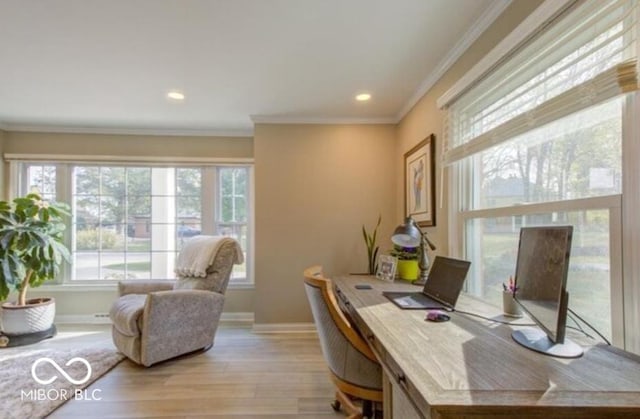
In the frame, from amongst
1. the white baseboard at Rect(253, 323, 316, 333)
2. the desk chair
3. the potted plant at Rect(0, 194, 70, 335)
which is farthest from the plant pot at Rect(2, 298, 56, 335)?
the desk chair

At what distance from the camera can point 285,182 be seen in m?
3.61

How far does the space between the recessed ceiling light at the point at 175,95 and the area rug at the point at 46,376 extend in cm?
226

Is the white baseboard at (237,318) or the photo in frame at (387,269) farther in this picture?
the white baseboard at (237,318)

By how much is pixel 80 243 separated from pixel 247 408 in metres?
3.18

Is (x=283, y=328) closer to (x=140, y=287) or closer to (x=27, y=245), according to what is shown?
(x=140, y=287)

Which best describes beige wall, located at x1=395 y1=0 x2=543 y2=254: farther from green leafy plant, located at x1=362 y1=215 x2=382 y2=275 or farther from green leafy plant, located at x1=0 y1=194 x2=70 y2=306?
green leafy plant, located at x1=0 y1=194 x2=70 y2=306

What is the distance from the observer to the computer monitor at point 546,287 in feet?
3.42

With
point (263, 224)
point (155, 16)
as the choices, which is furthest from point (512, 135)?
point (263, 224)

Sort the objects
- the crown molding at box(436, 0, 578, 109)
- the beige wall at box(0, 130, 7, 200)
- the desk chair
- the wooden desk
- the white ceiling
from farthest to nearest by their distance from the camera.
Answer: the beige wall at box(0, 130, 7, 200), the white ceiling, the desk chair, the crown molding at box(436, 0, 578, 109), the wooden desk

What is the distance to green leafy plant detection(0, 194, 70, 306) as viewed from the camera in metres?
3.14

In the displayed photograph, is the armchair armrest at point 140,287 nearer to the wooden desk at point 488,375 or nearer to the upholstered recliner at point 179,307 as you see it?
the upholstered recliner at point 179,307

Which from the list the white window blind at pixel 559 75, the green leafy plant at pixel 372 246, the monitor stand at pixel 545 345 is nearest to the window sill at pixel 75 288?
the green leafy plant at pixel 372 246

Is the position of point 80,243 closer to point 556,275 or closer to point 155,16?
point 155,16

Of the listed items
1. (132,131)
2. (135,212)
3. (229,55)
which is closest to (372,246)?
(229,55)
